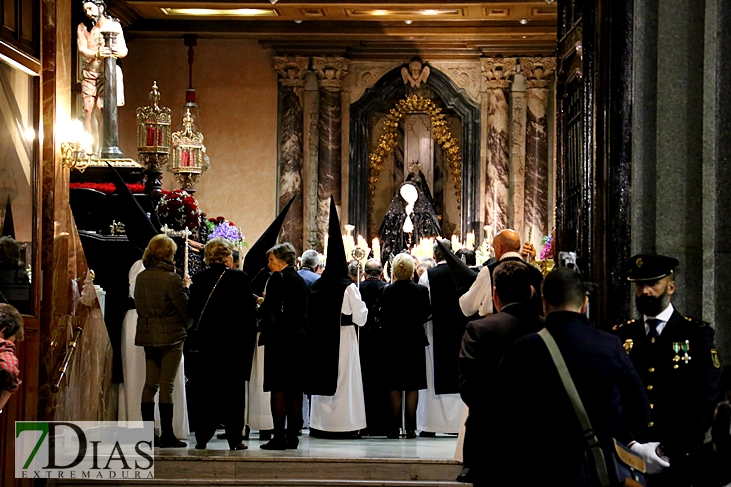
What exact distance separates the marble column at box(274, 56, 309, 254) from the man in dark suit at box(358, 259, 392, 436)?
806 cm

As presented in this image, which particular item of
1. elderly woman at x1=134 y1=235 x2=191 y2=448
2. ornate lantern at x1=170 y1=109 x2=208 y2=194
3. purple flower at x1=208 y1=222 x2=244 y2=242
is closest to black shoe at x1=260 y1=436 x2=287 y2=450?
elderly woman at x1=134 y1=235 x2=191 y2=448

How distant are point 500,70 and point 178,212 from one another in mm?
8557

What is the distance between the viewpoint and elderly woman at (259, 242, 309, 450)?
8.80 m

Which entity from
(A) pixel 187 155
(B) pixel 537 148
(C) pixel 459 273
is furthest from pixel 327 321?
(B) pixel 537 148

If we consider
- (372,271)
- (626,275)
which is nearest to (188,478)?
(372,271)

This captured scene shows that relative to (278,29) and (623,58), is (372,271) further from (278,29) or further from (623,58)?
(278,29)

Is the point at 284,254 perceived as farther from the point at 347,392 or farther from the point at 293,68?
the point at 293,68

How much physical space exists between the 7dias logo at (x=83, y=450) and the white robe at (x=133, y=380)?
22 cm

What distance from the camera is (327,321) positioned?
31.6ft

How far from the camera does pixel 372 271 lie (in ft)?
33.8

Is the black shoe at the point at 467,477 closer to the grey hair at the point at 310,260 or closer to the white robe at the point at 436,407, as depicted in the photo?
the white robe at the point at 436,407

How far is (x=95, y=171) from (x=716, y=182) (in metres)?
8.27

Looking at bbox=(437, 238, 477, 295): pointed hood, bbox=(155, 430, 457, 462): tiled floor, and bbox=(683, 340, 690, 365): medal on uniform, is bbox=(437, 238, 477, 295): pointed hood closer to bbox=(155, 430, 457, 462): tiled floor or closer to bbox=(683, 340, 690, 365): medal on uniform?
bbox=(155, 430, 457, 462): tiled floor

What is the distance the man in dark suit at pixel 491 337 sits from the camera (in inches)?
212
